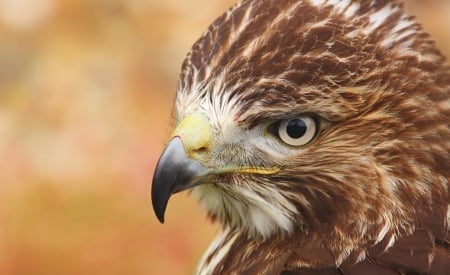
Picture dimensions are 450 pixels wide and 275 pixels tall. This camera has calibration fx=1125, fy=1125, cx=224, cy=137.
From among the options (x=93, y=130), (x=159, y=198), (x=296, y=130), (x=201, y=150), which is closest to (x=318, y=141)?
(x=296, y=130)

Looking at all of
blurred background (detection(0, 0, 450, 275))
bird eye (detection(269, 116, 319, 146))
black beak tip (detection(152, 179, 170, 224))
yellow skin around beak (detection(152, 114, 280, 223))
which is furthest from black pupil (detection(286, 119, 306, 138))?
blurred background (detection(0, 0, 450, 275))

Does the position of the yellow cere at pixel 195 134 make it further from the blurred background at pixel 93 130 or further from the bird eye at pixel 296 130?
the blurred background at pixel 93 130

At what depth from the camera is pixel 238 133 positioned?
3.02 m

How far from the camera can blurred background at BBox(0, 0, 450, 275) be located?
5.62m

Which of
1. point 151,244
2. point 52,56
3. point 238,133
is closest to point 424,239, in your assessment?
point 238,133

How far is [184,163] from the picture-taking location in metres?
2.98

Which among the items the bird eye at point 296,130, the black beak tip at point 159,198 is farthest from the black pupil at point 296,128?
the black beak tip at point 159,198

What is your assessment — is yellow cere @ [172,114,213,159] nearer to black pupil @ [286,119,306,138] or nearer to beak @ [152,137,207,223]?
beak @ [152,137,207,223]

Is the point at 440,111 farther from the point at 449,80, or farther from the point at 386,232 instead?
the point at 386,232

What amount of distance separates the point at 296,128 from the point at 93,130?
3.33 meters

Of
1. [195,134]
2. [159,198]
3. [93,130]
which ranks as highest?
[93,130]

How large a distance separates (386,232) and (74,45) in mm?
3994

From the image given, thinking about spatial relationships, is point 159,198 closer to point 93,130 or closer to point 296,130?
point 296,130

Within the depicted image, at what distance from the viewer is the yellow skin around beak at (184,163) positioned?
9.73 ft
